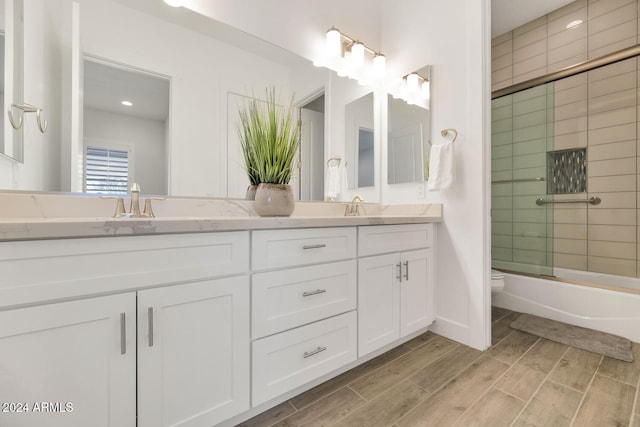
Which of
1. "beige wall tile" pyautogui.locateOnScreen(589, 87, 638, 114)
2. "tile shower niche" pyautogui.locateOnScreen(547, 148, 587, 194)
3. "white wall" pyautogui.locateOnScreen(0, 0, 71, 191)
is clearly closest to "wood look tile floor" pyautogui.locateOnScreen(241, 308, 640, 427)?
"white wall" pyautogui.locateOnScreen(0, 0, 71, 191)

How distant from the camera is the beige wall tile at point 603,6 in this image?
2226 mm

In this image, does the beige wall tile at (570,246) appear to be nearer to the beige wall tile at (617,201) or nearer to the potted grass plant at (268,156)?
the beige wall tile at (617,201)

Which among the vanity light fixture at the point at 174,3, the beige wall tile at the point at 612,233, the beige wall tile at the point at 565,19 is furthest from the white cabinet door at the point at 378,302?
the beige wall tile at the point at 565,19

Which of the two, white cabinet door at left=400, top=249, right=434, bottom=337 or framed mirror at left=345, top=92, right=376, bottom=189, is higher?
framed mirror at left=345, top=92, right=376, bottom=189

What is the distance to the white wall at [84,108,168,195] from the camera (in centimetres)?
121

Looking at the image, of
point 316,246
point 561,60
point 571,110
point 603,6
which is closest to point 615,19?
point 603,6

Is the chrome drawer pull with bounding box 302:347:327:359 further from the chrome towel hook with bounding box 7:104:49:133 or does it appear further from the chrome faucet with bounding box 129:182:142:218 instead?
the chrome towel hook with bounding box 7:104:49:133

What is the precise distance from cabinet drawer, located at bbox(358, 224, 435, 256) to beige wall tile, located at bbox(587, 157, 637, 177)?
1.89 m

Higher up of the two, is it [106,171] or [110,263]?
[106,171]

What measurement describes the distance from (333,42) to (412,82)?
65 centimetres

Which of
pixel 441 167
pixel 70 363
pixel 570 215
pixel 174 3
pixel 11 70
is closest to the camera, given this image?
pixel 70 363

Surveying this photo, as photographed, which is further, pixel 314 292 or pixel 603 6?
pixel 603 6

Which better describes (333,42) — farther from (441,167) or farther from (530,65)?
(530,65)

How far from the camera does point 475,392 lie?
4.17 feet
